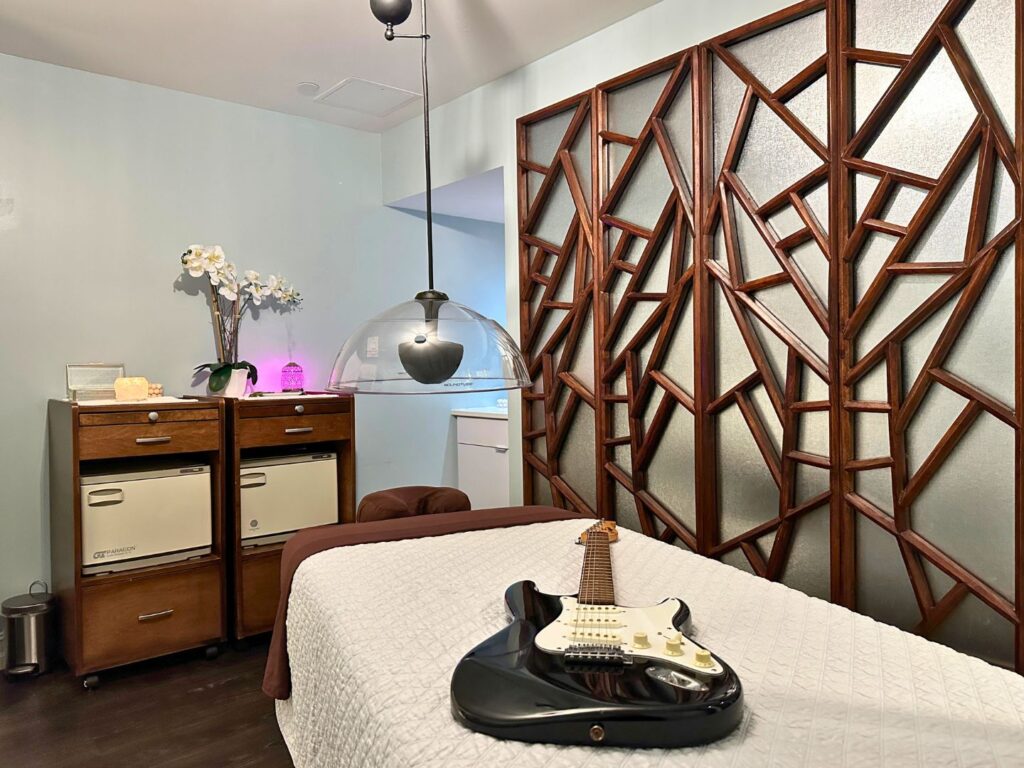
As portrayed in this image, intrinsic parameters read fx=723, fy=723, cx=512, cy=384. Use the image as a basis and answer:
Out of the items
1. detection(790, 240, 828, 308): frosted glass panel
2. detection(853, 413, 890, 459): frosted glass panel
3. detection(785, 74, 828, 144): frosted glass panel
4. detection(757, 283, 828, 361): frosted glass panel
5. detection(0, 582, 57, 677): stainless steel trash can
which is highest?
detection(785, 74, 828, 144): frosted glass panel

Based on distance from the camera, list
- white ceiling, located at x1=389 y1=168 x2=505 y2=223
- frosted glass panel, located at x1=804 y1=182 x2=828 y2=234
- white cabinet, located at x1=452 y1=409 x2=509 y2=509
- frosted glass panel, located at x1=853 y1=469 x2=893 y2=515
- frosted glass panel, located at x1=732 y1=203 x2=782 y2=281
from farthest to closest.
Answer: white cabinet, located at x1=452 y1=409 x2=509 y2=509 < white ceiling, located at x1=389 y1=168 x2=505 y2=223 < frosted glass panel, located at x1=732 y1=203 x2=782 y2=281 < frosted glass panel, located at x1=804 y1=182 x2=828 y2=234 < frosted glass panel, located at x1=853 y1=469 x2=893 y2=515

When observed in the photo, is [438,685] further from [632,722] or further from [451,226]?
[451,226]

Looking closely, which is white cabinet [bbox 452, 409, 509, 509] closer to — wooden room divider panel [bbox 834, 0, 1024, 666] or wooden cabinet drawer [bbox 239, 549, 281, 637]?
wooden cabinet drawer [bbox 239, 549, 281, 637]

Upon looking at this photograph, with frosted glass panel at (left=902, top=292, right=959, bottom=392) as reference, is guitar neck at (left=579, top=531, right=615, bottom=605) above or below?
below

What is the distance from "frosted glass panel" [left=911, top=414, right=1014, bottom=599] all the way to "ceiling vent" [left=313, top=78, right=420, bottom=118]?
105 inches

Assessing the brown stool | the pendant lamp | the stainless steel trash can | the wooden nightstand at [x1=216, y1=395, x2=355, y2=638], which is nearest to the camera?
the pendant lamp

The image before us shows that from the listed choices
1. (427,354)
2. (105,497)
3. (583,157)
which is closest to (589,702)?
(427,354)

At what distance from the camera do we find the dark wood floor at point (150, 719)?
7.22ft

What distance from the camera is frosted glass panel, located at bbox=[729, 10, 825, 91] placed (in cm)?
207

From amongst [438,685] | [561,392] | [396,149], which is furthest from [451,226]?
[438,685]

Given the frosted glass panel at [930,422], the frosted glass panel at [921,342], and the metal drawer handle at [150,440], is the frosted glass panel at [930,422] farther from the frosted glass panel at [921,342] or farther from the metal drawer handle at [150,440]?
the metal drawer handle at [150,440]

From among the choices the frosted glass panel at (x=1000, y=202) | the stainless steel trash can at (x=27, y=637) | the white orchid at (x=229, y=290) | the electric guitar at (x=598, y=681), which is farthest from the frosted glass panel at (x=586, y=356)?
the stainless steel trash can at (x=27, y=637)

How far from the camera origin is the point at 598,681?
111 centimetres

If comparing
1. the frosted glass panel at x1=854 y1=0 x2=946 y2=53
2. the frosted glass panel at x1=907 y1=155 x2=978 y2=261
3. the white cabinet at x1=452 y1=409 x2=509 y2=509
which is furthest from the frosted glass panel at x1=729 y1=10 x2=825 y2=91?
the white cabinet at x1=452 y1=409 x2=509 y2=509
